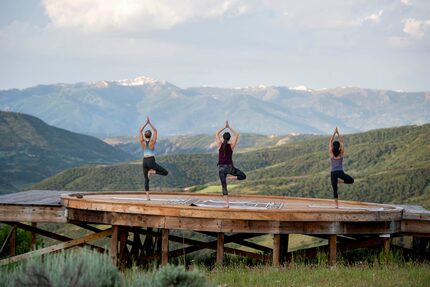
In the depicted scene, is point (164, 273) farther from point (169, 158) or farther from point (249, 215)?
point (169, 158)

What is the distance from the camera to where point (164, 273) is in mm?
8391

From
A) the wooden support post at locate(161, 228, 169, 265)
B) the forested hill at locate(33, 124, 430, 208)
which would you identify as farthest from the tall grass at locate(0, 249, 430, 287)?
the forested hill at locate(33, 124, 430, 208)

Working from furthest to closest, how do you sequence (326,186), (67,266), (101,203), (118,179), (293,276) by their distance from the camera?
(118,179)
(326,186)
(101,203)
(293,276)
(67,266)

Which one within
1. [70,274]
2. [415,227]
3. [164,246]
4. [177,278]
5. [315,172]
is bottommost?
[315,172]

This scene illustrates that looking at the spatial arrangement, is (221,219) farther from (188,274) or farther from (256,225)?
(188,274)

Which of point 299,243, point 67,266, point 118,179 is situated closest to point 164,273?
point 67,266

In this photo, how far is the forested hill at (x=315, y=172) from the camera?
354 feet

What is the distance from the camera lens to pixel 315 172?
490 feet

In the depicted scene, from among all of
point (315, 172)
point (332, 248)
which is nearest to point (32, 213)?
point (332, 248)

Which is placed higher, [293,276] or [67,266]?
[67,266]

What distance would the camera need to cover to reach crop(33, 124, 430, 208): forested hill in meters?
108

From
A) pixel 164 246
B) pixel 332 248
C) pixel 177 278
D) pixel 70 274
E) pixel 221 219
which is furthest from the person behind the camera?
pixel 164 246

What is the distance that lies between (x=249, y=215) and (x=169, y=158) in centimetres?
17229

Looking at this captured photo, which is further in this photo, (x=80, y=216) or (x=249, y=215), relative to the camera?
(x=80, y=216)
